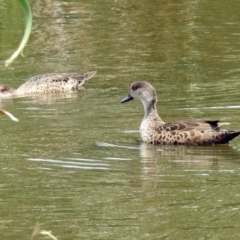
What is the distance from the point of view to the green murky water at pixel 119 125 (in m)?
6.59

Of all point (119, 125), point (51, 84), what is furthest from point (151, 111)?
point (51, 84)

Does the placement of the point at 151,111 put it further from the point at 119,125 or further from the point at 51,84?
the point at 51,84

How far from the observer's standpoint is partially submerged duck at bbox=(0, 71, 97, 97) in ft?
Result: 44.0

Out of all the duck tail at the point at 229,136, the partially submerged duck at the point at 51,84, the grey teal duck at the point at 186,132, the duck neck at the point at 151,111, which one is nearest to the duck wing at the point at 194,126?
the grey teal duck at the point at 186,132

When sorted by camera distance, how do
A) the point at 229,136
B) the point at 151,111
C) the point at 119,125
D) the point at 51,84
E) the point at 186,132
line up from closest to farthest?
the point at 229,136 → the point at 186,132 → the point at 151,111 → the point at 119,125 → the point at 51,84

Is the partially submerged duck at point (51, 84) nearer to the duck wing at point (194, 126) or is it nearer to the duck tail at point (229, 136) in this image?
the duck wing at point (194, 126)

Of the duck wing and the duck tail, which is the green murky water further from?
the duck wing

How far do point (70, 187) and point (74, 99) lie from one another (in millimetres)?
5371

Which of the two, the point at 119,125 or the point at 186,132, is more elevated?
the point at 186,132

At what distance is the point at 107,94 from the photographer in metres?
12.7

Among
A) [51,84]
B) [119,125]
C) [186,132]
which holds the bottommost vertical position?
[51,84]

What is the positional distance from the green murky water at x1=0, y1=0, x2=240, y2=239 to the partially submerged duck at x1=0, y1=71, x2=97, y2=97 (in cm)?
20

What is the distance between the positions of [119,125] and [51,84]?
3.57 m

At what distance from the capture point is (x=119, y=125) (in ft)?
33.9
